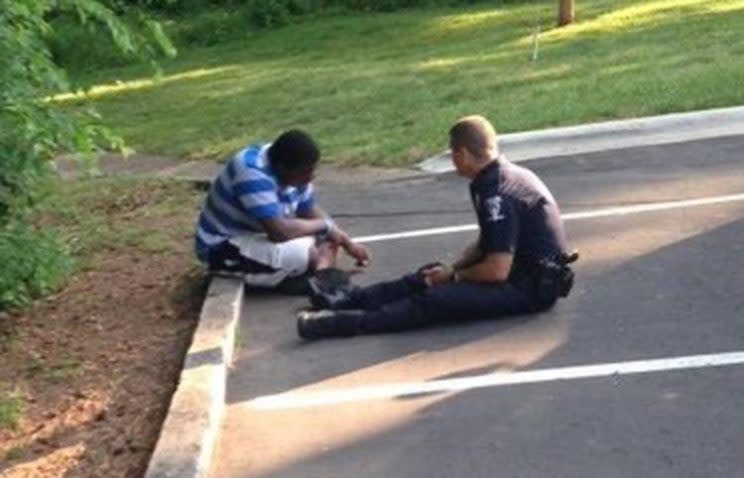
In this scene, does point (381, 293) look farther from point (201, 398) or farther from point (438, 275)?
point (201, 398)

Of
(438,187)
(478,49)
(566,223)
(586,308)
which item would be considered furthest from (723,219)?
(478,49)

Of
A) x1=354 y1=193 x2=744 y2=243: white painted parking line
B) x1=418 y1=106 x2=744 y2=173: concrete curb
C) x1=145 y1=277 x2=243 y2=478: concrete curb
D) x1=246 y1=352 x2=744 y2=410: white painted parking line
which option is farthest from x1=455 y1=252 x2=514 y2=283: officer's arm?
x1=418 y1=106 x2=744 y2=173: concrete curb

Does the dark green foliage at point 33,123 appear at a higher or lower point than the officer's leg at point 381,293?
higher

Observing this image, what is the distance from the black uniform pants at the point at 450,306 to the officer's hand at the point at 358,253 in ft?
3.87

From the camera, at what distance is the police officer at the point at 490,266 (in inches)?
256

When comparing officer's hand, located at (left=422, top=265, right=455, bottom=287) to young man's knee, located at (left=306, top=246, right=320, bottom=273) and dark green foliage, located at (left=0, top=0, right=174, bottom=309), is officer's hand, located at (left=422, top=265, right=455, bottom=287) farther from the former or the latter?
dark green foliage, located at (left=0, top=0, right=174, bottom=309)

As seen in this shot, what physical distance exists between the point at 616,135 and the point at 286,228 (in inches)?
167

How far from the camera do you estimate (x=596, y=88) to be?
1282 cm

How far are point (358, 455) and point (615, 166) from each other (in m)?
5.49

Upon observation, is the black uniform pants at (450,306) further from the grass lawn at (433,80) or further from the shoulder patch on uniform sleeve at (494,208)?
the grass lawn at (433,80)

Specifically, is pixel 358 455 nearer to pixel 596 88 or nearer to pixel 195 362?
pixel 195 362

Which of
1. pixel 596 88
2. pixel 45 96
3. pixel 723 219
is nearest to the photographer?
pixel 45 96

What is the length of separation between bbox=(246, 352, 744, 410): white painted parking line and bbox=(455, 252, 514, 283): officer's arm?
2.61 ft

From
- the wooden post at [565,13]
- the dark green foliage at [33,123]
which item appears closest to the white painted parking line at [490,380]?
the dark green foliage at [33,123]
